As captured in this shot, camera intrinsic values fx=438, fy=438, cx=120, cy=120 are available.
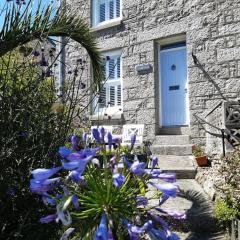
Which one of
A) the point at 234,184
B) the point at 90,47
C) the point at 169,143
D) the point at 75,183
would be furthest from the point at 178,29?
the point at 75,183

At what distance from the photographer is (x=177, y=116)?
35.9ft

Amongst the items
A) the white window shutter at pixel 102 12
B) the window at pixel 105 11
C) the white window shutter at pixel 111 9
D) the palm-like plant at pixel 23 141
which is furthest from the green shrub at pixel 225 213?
the white window shutter at pixel 102 12

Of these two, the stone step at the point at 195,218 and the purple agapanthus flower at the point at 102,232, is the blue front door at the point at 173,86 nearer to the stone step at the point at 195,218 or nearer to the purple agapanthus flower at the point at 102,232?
the stone step at the point at 195,218

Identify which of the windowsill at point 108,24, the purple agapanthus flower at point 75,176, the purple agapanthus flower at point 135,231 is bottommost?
the purple agapanthus flower at point 135,231

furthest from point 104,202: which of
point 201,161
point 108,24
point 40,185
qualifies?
point 108,24

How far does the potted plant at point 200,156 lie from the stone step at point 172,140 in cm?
61

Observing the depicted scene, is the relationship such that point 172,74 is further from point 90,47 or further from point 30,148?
point 30,148

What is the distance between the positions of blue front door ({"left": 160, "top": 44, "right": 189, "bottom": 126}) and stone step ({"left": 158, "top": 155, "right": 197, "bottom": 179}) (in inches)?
73.1

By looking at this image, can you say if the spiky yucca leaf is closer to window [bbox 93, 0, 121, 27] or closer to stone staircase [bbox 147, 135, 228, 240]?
stone staircase [bbox 147, 135, 228, 240]

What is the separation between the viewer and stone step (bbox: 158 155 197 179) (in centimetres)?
763

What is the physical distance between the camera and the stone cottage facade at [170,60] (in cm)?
1000

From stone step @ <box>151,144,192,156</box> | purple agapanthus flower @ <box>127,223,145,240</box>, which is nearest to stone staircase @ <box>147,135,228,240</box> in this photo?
stone step @ <box>151,144,192,156</box>

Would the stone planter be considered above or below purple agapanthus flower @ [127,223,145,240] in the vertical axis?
above

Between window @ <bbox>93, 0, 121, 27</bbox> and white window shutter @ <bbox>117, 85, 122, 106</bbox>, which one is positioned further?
window @ <bbox>93, 0, 121, 27</bbox>
